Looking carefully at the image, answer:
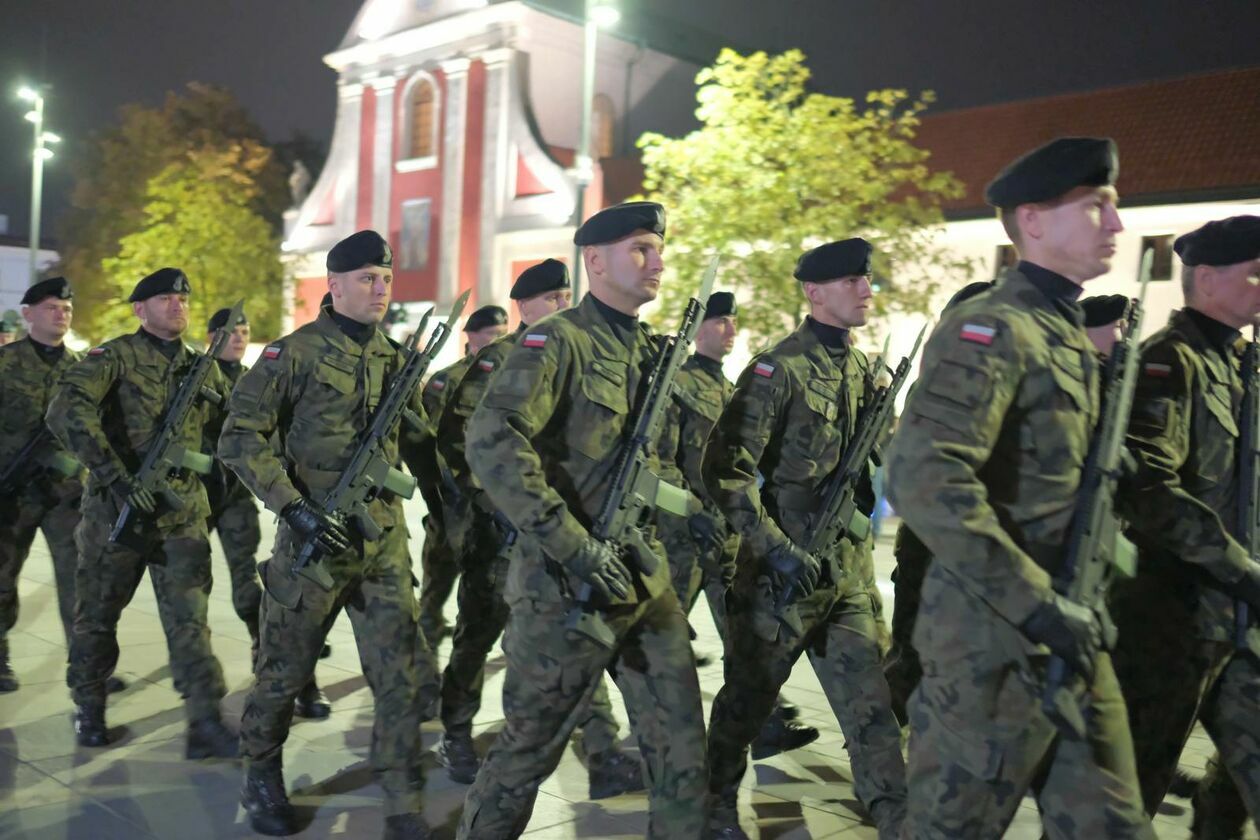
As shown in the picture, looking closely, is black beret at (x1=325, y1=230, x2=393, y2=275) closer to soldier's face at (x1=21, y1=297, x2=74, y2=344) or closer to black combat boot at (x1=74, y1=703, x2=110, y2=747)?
black combat boot at (x1=74, y1=703, x2=110, y2=747)

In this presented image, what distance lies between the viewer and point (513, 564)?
12.8 ft

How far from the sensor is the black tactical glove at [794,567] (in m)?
4.35

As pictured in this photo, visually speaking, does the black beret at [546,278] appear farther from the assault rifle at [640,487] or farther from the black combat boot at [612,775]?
the assault rifle at [640,487]

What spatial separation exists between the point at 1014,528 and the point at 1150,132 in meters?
21.1

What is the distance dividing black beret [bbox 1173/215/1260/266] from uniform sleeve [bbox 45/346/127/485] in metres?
4.61

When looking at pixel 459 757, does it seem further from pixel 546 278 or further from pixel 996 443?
pixel 996 443

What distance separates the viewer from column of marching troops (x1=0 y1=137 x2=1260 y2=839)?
286 centimetres

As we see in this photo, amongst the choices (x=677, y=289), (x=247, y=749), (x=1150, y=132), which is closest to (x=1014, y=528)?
(x=247, y=749)

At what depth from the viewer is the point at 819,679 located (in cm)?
452

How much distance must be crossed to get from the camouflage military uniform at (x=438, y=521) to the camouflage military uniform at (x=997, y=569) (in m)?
3.45

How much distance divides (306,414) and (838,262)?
2.10 m

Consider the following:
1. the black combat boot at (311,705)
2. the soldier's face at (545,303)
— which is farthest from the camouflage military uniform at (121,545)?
the soldier's face at (545,303)

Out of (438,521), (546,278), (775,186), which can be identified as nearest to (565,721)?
(438,521)

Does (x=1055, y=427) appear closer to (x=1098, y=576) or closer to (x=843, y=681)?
(x=1098, y=576)
